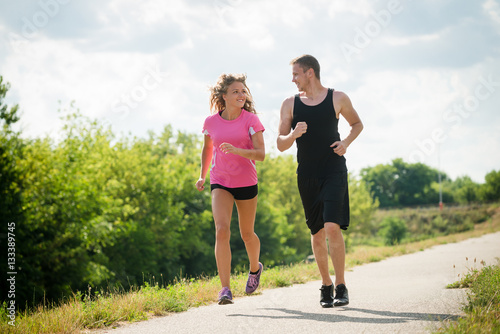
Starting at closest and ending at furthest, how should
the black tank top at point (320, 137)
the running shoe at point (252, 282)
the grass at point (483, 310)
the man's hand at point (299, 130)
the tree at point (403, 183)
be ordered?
the grass at point (483, 310) < the man's hand at point (299, 130) < the black tank top at point (320, 137) < the running shoe at point (252, 282) < the tree at point (403, 183)

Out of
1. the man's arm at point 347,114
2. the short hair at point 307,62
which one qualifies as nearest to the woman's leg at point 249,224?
the man's arm at point 347,114

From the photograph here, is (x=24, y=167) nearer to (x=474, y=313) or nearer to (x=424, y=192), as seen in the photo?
(x=474, y=313)

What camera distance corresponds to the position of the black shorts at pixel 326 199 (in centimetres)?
513

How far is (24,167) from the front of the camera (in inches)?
988

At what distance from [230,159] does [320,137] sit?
1.07 meters

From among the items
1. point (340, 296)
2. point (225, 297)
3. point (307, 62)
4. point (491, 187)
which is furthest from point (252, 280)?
point (491, 187)

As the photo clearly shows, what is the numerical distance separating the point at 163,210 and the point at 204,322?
103 feet

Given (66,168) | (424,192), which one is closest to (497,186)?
(424,192)

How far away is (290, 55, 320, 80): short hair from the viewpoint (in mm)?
5402

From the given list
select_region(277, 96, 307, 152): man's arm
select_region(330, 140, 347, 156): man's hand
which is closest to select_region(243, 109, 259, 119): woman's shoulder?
select_region(277, 96, 307, 152): man's arm

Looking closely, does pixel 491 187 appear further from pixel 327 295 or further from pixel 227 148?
pixel 227 148

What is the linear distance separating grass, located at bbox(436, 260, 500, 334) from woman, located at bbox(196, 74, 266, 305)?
243cm

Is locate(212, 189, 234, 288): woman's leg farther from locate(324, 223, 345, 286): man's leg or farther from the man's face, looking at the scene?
the man's face

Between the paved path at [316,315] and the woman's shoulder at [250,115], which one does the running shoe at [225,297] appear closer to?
the paved path at [316,315]
